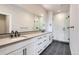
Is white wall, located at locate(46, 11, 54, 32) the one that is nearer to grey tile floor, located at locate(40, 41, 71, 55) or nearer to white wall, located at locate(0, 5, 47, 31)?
grey tile floor, located at locate(40, 41, 71, 55)

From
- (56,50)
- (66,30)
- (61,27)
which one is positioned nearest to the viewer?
(56,50)

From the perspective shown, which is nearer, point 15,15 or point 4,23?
point 4,23

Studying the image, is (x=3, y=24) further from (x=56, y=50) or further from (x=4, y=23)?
(x=56, y=50)

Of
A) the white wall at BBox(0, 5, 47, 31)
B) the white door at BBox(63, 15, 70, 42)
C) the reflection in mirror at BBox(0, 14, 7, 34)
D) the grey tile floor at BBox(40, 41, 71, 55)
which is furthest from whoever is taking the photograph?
the white door at BBox(63, 15, 70, 42)

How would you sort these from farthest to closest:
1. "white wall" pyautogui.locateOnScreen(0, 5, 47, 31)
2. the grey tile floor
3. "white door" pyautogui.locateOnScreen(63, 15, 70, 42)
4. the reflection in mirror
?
"white door" pyautogui.locateOnScreen(63, 15, 70, 42) → the grey tile floor → "white wall" pyautogui.locateOnScreen(0, 5, 47, 31) → the reflection in mirror

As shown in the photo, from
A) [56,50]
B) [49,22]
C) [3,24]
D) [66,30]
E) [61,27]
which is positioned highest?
[49,22]

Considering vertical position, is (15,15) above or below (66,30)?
above

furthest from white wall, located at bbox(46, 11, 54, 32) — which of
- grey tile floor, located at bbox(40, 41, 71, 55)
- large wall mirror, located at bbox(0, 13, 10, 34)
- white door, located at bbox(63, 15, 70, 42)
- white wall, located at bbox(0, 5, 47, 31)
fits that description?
large wall mirror, located at bbox(0, 13, 10, 34)

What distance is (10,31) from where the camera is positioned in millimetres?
1936

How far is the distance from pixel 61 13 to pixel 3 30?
3960mm

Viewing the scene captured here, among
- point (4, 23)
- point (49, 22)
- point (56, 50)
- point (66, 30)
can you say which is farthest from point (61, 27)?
point (4, 23)

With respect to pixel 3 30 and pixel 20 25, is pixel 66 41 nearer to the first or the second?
pixel 20 25

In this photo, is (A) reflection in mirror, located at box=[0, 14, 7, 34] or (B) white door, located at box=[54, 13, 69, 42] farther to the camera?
(B) white door, located at box=[54, 13, 69, 42]
